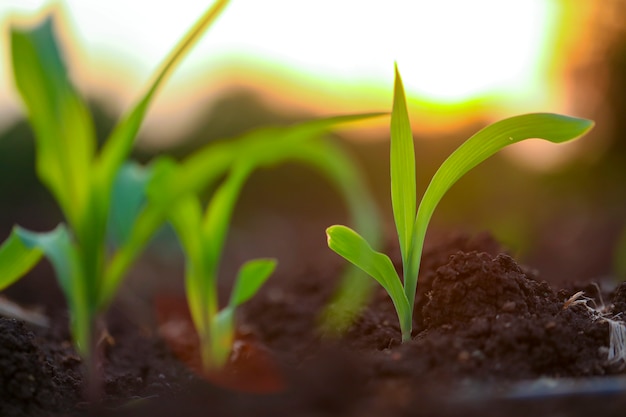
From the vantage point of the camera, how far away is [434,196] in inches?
52.7

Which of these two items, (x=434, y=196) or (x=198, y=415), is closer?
(x=198, y=415)

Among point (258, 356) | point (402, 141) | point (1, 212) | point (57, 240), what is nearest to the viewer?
point (402, 141)

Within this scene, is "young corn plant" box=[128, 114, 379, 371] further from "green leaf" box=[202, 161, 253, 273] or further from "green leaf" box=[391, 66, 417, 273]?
"green leaf" box=[391, 66, 417, 273]

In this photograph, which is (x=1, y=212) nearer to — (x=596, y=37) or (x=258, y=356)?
(x=258, y=356)

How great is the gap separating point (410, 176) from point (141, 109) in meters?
0.56

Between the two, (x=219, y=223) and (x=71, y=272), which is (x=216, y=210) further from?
(x=71, y=272)

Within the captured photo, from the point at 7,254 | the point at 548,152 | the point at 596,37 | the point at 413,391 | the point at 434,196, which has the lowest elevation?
the point at 413,391

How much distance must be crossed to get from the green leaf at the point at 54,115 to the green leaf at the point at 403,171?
621 millimetres

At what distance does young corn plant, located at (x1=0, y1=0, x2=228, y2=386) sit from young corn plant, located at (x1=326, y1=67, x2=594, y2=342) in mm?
450

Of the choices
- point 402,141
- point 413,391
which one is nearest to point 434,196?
point 402,141

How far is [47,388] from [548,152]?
705 centimetres

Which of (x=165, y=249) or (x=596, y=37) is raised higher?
(x=596, y=37)

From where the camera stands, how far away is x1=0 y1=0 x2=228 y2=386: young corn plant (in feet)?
3.96

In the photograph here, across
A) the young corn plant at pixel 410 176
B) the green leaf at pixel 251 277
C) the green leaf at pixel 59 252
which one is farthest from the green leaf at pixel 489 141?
the green leaf at pixel 59 252
